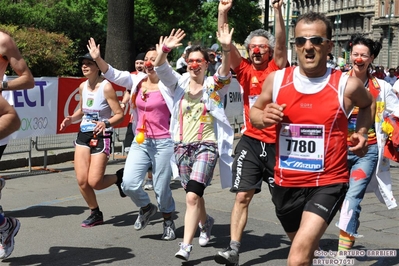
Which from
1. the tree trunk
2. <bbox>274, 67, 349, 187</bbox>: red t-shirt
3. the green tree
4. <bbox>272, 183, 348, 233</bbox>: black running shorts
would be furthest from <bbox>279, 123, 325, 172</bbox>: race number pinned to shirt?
the green tree

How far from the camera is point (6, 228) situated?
5949 mm

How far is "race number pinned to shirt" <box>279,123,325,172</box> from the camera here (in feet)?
15.1

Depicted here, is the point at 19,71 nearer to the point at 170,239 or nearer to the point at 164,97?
the point at 164,97

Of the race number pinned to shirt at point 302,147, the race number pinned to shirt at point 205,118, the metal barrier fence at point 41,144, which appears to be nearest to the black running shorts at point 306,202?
the race number pinned to shirt at point 302,147

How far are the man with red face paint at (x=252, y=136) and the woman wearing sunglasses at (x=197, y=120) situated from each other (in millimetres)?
234

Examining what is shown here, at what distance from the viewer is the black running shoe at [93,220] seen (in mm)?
7600

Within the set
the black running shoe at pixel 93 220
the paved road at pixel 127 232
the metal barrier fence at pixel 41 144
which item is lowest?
the paved road at pixel 127 232

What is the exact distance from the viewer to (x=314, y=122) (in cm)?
458

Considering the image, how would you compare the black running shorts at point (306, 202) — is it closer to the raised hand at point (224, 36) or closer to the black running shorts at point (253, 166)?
the black running shorts at point (253, 166)

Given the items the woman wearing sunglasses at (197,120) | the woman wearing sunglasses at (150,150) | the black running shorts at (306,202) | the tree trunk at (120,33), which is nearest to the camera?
the black running shorts at (306,202)

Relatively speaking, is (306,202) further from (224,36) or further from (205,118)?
(205,118)

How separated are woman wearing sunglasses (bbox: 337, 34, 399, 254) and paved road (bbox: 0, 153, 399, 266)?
45 cm

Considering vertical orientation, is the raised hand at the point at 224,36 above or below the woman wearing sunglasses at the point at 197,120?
above

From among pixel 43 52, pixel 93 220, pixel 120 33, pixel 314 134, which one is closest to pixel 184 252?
pixel 314 134
